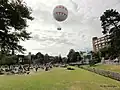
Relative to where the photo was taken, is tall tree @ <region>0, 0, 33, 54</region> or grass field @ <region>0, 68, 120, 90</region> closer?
tall tree @ <region>0, 0, 33, 54</region>

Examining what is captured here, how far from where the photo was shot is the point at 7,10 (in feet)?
57.7

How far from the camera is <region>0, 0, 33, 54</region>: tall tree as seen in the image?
17609 millimetres

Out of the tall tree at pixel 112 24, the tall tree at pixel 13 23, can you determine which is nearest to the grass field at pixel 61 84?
the tall tree at pixel 13 23

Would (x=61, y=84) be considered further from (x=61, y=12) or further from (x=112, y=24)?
(x=112, y=24)

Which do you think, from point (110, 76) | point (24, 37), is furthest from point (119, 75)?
point (24, 37)

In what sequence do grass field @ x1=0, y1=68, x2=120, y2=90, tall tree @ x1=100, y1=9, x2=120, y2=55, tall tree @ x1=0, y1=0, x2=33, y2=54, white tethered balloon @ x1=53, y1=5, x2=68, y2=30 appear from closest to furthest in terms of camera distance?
tall tree @ x1=0, y1=0, x2=33, y2=54 → grass field @ x1=0, y1=68, x2=120, y2=90 → white tethered balloon @ x1=53, y1=5, x2=68, y2=30 → tall tree @ x1=100, y1=9, x2=120, y2=55

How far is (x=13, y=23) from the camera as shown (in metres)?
18.7

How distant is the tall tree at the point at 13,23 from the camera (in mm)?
17609

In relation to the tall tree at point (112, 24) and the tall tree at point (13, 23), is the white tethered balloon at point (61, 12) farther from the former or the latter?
the tall tree at point (112, 24)

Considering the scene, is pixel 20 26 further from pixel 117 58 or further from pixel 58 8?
pixel 117 58

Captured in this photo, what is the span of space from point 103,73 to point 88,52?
12691cm

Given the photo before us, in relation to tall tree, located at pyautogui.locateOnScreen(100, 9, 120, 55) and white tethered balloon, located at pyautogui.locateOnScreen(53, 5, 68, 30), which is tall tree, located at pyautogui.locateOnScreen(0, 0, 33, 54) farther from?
tall tree, located at pyautogui.locateOnScreen(100, 9, 120, 55)

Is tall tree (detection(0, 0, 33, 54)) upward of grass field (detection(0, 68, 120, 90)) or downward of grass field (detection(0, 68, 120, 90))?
upward

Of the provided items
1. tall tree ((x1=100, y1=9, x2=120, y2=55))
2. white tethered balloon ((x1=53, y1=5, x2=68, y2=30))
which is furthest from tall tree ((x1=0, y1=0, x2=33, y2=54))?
tall tree ((x1=100, y1=9, x2=120, y2=55))
